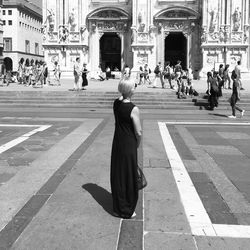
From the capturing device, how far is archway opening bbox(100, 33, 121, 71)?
137ft

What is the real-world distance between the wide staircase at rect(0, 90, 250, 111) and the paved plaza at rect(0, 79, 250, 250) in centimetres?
751

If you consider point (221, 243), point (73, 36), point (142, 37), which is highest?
point (73, 36)

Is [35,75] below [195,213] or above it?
above

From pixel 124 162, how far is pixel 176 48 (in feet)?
130

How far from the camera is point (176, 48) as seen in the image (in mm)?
43219

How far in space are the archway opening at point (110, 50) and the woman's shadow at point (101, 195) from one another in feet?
118

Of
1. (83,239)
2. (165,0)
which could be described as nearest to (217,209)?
(83,239)

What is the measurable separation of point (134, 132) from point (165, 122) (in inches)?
382

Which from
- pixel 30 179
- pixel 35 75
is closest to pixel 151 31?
pixel 35 75

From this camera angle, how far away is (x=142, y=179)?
5.04 m

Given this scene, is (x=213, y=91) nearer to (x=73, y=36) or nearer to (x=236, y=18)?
(x=236, y=18)

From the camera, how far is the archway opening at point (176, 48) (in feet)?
131

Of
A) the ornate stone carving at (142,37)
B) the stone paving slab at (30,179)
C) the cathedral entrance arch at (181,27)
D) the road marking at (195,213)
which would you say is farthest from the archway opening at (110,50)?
the road marking at (195,213)

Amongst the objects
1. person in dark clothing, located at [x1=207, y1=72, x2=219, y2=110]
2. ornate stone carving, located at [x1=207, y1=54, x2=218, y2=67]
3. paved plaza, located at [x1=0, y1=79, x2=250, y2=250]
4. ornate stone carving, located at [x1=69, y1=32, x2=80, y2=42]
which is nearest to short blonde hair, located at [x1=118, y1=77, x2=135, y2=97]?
paved plaza, located at [x1=0, y1=79, x2=250, y2=250]
